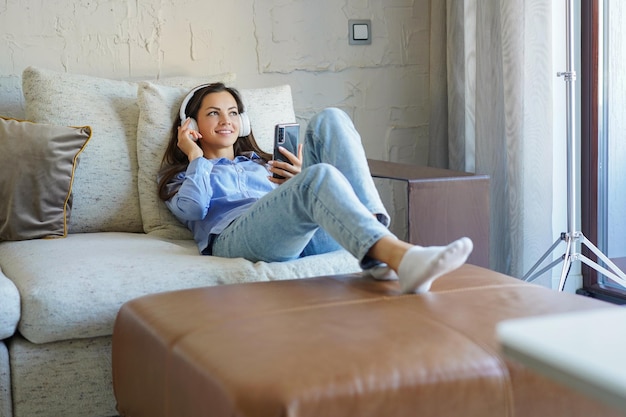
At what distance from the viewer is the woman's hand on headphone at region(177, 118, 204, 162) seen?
2.64m

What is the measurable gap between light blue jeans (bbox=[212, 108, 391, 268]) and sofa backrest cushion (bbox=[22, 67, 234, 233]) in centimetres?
45

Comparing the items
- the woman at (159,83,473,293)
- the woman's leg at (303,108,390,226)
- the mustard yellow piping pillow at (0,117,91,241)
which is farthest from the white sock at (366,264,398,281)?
the mustard yellow piping pillow at (0,117,91,241)

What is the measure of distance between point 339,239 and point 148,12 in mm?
1466

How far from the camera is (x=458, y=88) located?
3.42 meters

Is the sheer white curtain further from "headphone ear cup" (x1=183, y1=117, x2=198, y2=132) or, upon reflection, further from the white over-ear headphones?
"headphone ear cup" (x1=183, y1=117, x2=198, y2=132)

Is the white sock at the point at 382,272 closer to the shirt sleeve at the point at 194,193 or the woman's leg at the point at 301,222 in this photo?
the woman's leg at the point at 301,222

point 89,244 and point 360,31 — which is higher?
point 360,31

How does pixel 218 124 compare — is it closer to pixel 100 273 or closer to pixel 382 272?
pixel 100 273

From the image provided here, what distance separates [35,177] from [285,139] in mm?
704

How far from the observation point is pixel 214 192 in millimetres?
2590

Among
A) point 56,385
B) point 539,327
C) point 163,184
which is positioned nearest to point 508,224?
point 163,184

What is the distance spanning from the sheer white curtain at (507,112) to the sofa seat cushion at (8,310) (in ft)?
5.72

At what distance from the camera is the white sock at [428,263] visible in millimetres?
1809

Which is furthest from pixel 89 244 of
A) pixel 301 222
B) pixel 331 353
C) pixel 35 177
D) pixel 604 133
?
pixel 604 133
